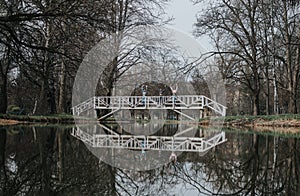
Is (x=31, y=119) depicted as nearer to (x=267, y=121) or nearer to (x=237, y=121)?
(x=237, y=121)

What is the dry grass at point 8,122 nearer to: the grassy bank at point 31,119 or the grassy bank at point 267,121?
the grassy bank at point 31,119

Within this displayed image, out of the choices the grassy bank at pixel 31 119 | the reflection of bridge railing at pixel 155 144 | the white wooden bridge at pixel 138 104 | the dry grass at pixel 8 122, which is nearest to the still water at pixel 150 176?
the reflection of bridge railing at pixel 155 144

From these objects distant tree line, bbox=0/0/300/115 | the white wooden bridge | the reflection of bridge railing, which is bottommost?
the reflection of bridge railing

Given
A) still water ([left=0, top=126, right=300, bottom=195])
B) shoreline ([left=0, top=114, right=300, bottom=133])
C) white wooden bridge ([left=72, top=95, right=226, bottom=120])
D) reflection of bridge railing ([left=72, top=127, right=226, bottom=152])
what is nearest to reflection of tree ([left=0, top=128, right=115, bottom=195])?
still water ([left=0, top=126, right=300, bottom=195])

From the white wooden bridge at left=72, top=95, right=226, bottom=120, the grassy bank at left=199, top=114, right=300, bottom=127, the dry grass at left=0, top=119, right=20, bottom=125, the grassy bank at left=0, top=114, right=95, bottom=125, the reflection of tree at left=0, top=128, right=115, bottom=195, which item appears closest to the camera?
the reflection of tree at left=0, top=128, right=115, bottom=195

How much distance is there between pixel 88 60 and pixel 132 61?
14.5 metres

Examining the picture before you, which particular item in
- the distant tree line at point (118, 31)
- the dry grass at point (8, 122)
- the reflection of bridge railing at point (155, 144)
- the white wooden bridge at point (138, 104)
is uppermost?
the distant tree line at point (118, 31)

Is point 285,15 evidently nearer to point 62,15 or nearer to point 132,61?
point 132,61

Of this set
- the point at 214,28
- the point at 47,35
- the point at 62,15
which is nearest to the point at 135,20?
the point at 214,28

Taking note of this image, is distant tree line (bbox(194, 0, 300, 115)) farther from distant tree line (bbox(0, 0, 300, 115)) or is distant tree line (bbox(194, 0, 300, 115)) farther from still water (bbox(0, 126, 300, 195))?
still water (bbox(0, 126, 300, 195))

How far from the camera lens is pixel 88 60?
9.24 metres

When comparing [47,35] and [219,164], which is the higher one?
[47,35]

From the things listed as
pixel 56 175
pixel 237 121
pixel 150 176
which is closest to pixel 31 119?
pixel 237 121

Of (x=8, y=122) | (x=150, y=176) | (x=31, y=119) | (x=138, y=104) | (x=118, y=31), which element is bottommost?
(x=150, y=176)
